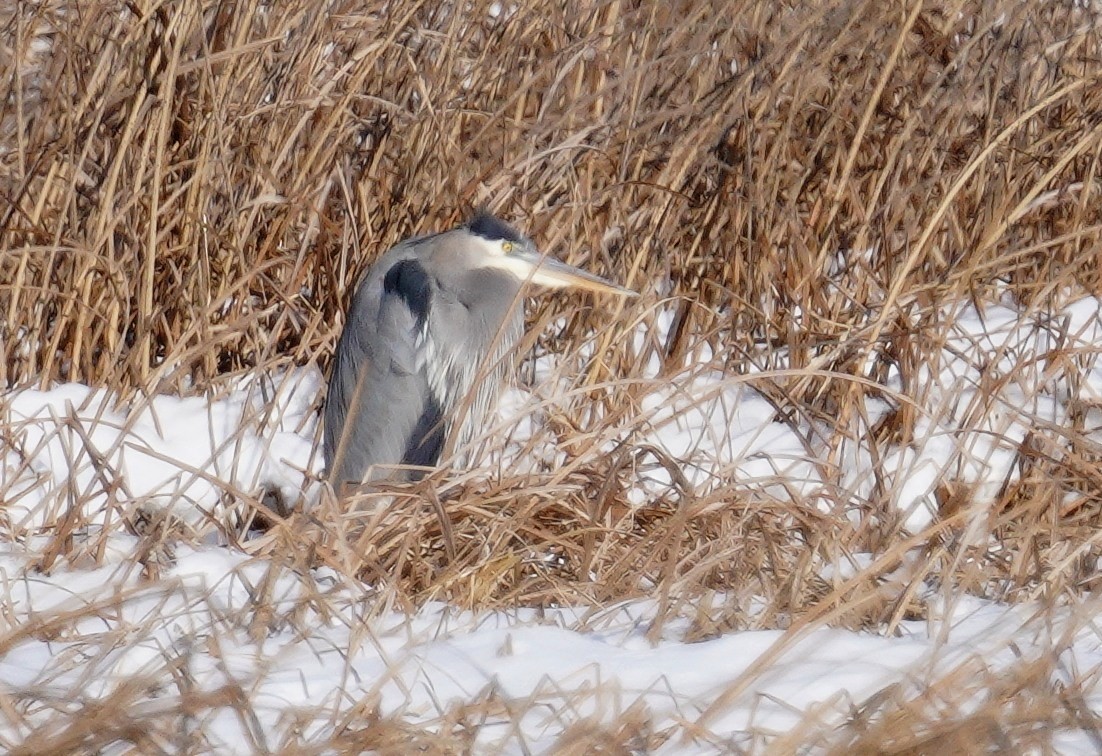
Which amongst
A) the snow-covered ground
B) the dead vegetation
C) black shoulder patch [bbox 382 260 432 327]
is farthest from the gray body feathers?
the snow-covered ground

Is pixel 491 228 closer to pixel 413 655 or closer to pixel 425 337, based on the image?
pixel 425 337

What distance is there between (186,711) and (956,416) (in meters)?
2.14

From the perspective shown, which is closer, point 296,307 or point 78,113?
point 78,113

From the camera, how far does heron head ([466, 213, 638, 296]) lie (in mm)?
3008

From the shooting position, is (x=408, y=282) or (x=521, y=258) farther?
(x=521, y=258)

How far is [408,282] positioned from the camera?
3.00m

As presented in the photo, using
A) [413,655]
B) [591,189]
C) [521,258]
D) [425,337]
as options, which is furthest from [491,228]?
[413,655]

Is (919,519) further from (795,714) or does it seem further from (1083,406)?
(795,714)

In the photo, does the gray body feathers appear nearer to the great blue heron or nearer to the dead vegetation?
the great blue heron

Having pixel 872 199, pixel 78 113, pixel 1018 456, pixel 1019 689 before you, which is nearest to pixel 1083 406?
pixel 1018 456

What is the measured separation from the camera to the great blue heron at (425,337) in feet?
9.97

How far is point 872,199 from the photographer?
3186 millimetres

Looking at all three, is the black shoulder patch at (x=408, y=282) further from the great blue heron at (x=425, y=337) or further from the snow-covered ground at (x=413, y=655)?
the snow-covered ground at (x=413, y=655)

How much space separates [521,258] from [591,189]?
0.34 m
